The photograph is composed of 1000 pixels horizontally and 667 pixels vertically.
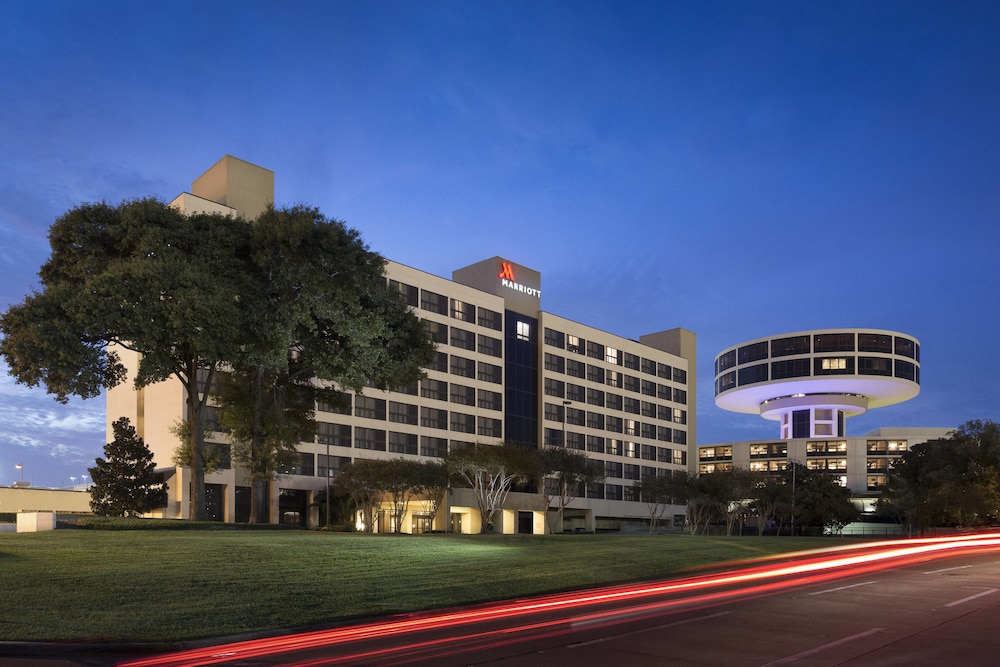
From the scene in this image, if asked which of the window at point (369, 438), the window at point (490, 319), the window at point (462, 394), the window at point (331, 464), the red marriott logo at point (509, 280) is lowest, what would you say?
the window at point (331, 464)

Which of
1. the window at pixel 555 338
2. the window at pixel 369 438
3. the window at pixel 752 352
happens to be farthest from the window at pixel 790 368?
the window at pixel 369 438

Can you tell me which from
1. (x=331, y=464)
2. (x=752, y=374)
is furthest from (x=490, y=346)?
(x=752, y=374)

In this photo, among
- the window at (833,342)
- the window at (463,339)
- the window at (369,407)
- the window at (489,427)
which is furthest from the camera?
the window at (833,342)

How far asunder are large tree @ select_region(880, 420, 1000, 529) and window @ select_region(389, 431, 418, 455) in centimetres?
4782

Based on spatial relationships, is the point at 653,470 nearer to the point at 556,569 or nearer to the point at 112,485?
the point at 112,485

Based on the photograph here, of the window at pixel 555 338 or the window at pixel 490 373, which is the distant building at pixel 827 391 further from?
the window at pixel 490 373

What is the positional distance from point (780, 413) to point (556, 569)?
14728 centimetres

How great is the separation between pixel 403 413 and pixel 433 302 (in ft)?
41.5

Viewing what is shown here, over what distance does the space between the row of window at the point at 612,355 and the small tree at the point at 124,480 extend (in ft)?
186

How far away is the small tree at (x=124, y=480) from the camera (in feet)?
191

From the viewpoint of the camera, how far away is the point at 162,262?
34.5m

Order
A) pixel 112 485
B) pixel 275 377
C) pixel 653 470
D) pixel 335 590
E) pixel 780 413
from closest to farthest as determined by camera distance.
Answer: pixel 335 590
pixel 275 377
pixel 112 485
pixel 653 470
pixel 780 413

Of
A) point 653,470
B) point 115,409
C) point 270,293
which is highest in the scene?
point 270,293

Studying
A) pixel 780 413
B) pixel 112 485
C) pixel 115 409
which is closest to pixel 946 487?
pixel 112 485
